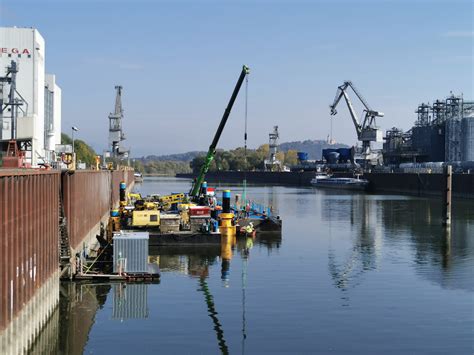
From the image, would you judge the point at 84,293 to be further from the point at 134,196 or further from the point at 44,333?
the point at 134,196

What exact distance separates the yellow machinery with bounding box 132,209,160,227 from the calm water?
3540mm

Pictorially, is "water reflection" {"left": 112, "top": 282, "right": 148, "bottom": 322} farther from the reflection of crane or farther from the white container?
the reflection of crane

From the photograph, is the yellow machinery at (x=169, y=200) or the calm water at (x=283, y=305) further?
the yellow machinery at (x=169, y=200)

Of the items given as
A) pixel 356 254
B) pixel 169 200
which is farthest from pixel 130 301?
pixel 169 200

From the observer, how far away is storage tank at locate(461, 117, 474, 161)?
18275cm

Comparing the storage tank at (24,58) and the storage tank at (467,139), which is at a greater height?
the storage tank at (24,58)

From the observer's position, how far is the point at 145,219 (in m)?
57.4

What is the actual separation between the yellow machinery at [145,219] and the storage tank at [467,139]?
14331cm

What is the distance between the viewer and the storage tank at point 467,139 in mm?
182750

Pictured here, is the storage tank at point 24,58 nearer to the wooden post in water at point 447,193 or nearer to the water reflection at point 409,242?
the water reflection at point 409,242

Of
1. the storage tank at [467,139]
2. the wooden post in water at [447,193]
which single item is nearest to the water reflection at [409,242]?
the wooden post in water at [447,193]

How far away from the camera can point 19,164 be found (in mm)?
38031

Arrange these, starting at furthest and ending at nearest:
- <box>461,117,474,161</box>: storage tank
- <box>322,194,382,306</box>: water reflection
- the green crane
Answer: <box>461,117,474,161</box>: storage tank < the green crane < <box>322,194,382,306</box>: water reflection

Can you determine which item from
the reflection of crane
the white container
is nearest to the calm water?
the reflection of crane
